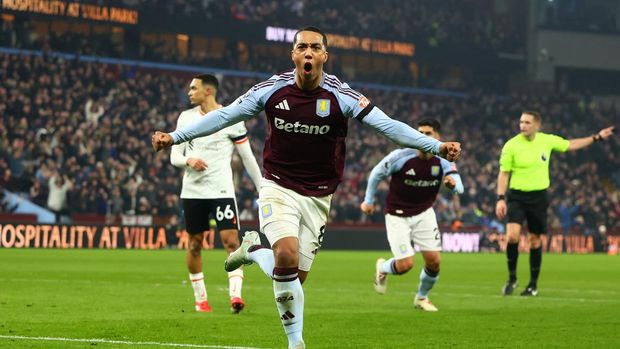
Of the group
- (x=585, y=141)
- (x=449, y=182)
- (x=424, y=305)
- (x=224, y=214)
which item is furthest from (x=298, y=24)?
(x=224, y=214)

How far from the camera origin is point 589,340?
10.4 m

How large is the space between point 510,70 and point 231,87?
2183 centimetres

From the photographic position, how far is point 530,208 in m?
17.1

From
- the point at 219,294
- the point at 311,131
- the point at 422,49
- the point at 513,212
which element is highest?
the point at 422,49

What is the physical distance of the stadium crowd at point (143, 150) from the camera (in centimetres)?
3356

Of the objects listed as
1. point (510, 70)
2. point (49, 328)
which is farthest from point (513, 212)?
point (510, 70)

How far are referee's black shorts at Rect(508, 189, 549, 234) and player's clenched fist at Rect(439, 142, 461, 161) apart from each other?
30.8 feet

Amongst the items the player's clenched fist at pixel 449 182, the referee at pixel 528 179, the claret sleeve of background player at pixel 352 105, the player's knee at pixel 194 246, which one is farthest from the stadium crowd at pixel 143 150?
the claret sleeve of background player at pixel 352 105

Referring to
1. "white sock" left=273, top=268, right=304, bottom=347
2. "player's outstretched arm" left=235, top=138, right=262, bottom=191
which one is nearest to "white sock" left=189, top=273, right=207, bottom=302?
"player's outstretched arm" left=235, top=138, right=262, bottom=191

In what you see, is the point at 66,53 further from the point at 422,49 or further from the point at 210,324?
the point at 210,324

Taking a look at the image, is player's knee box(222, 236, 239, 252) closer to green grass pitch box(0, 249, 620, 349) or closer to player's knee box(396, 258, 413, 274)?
green grass pitch box(0, 249, 620, 349)

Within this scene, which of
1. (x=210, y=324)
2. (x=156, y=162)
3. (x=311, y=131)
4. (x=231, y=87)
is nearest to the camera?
(x=311, y=131)

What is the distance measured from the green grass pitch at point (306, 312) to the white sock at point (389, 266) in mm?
397

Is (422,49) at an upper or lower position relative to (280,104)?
upper
